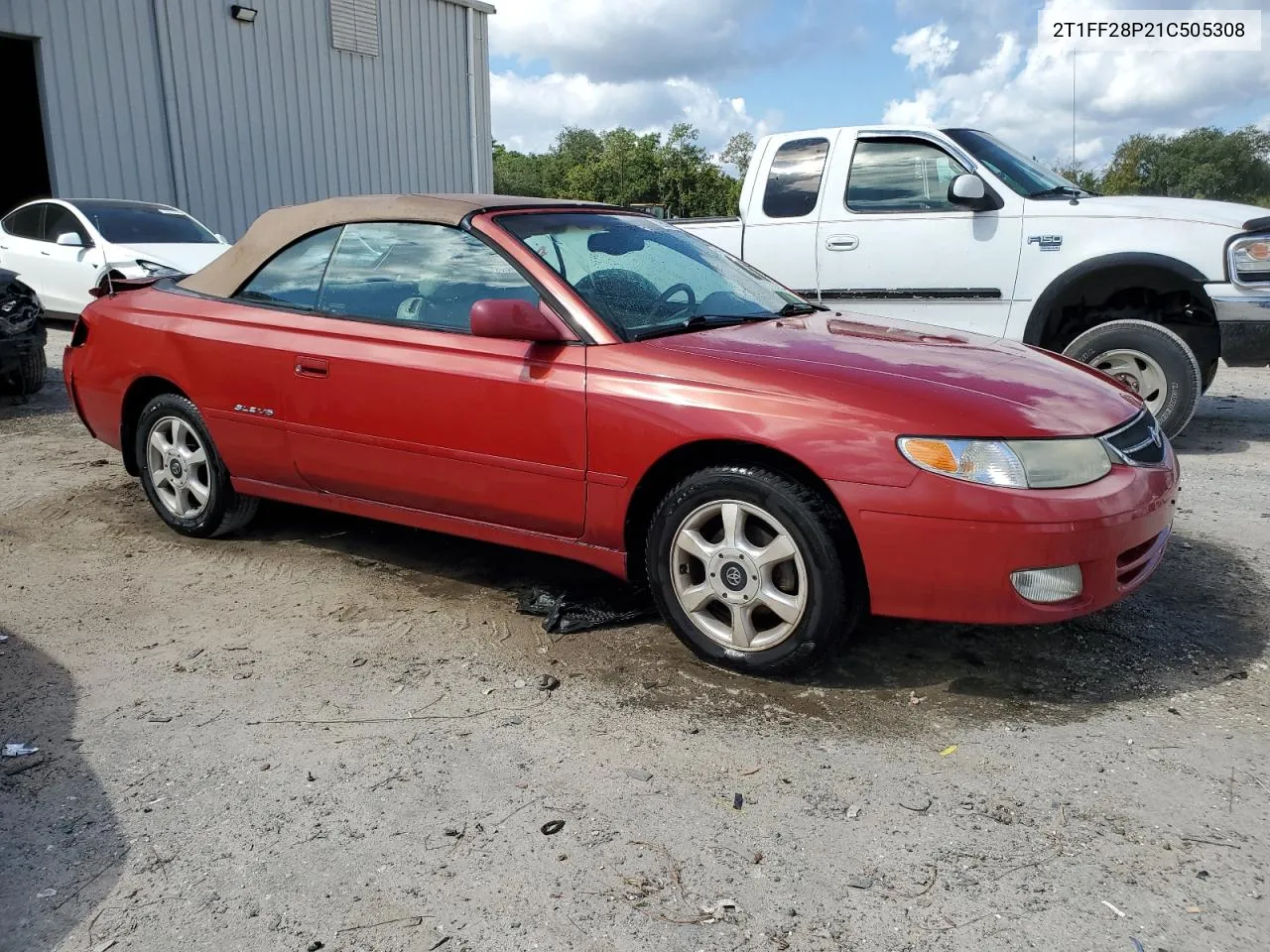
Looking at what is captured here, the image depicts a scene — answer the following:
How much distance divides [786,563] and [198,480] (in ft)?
9.20

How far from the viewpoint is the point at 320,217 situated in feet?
14.4

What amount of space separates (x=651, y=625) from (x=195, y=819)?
5.56ft

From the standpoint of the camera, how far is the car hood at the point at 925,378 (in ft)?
10.2

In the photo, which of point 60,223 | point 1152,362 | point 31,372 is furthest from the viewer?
point 60,223

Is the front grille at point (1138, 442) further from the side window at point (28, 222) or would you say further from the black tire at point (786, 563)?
the side window at point (28, 222)

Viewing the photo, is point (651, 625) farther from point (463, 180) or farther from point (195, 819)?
point (463, 180)

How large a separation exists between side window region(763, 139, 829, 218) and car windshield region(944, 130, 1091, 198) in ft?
2.86

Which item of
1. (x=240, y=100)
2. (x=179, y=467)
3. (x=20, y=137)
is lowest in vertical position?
(x=179, y=467)

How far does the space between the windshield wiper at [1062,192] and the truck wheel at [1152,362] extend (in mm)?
935

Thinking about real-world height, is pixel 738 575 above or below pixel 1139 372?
below

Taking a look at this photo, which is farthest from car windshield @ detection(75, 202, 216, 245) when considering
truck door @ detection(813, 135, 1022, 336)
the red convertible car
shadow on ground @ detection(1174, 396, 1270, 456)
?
shadow on ground @ detection(1174, 396, 1270, 456)

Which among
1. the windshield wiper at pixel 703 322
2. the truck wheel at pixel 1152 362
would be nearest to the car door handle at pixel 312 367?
the windshield wiper at pixel 703 322

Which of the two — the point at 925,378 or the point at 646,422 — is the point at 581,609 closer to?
the point at 646,422

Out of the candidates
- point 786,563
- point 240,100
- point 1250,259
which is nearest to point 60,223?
point 240,100
